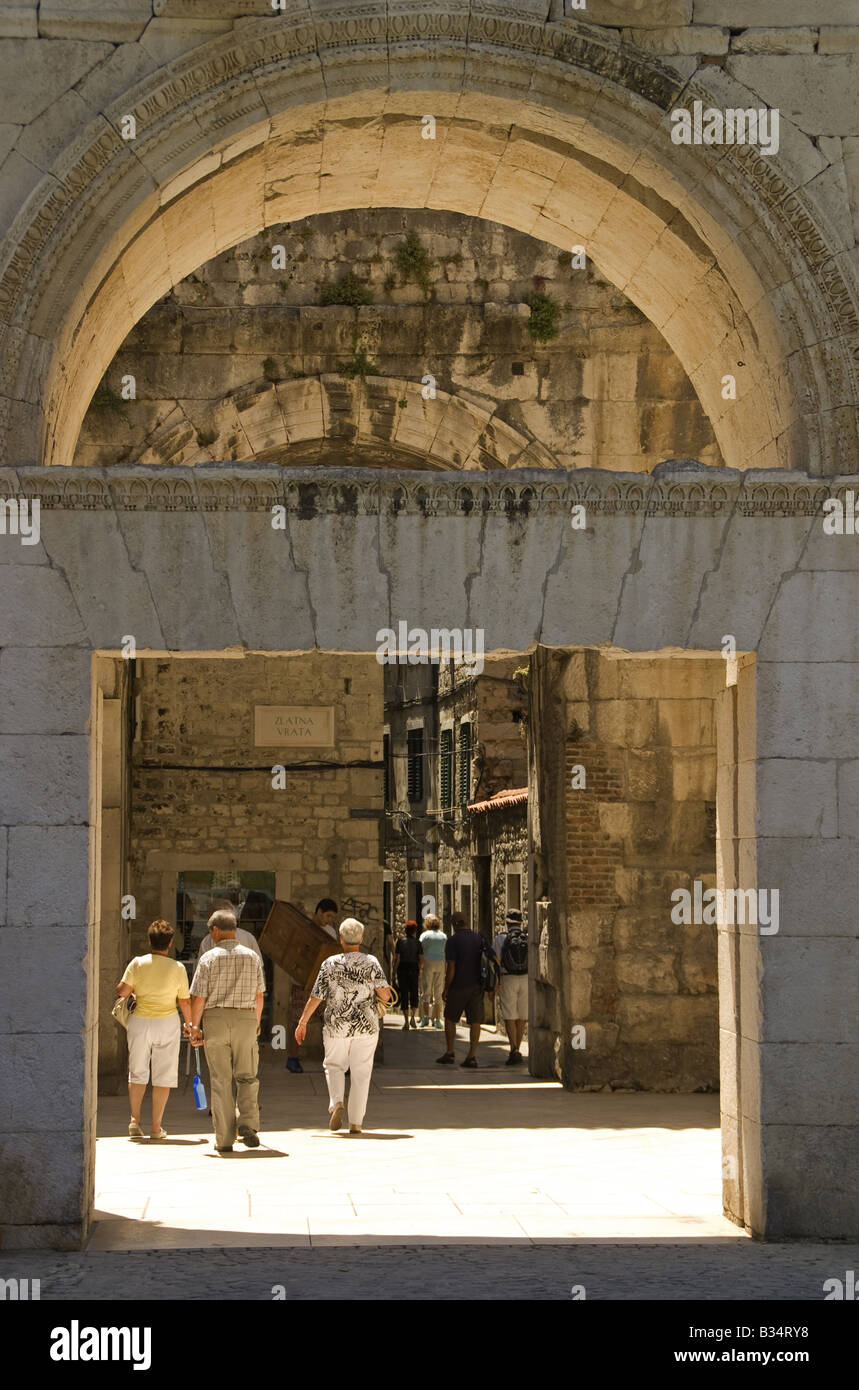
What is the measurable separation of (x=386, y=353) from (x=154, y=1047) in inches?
271

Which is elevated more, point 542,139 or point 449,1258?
point 542,139

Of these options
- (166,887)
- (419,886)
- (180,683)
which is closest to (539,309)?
(180,683)

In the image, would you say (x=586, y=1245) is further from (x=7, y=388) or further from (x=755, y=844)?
(x=7, y=388)

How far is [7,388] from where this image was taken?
7230 mm

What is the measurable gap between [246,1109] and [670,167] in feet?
19.1

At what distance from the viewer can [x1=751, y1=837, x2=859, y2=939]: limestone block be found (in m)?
7.21

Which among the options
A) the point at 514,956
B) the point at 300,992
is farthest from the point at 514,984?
the point at 300,992

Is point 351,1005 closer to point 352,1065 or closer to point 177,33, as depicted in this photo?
point 352,1065

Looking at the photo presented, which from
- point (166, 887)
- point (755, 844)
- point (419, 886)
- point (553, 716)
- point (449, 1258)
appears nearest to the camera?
point (449, 1258)

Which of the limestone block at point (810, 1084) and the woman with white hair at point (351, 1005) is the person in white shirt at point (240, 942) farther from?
the limestone block at point (810, 1084)

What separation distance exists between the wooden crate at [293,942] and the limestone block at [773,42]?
9203mm

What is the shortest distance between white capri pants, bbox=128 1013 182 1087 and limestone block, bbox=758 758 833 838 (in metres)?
4.75

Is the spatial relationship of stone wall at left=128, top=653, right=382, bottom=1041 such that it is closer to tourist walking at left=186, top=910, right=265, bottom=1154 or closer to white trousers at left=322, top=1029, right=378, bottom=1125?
white trousers at left=322, top=1029, right=378, bottom=1125

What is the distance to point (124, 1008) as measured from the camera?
35.2 feet
